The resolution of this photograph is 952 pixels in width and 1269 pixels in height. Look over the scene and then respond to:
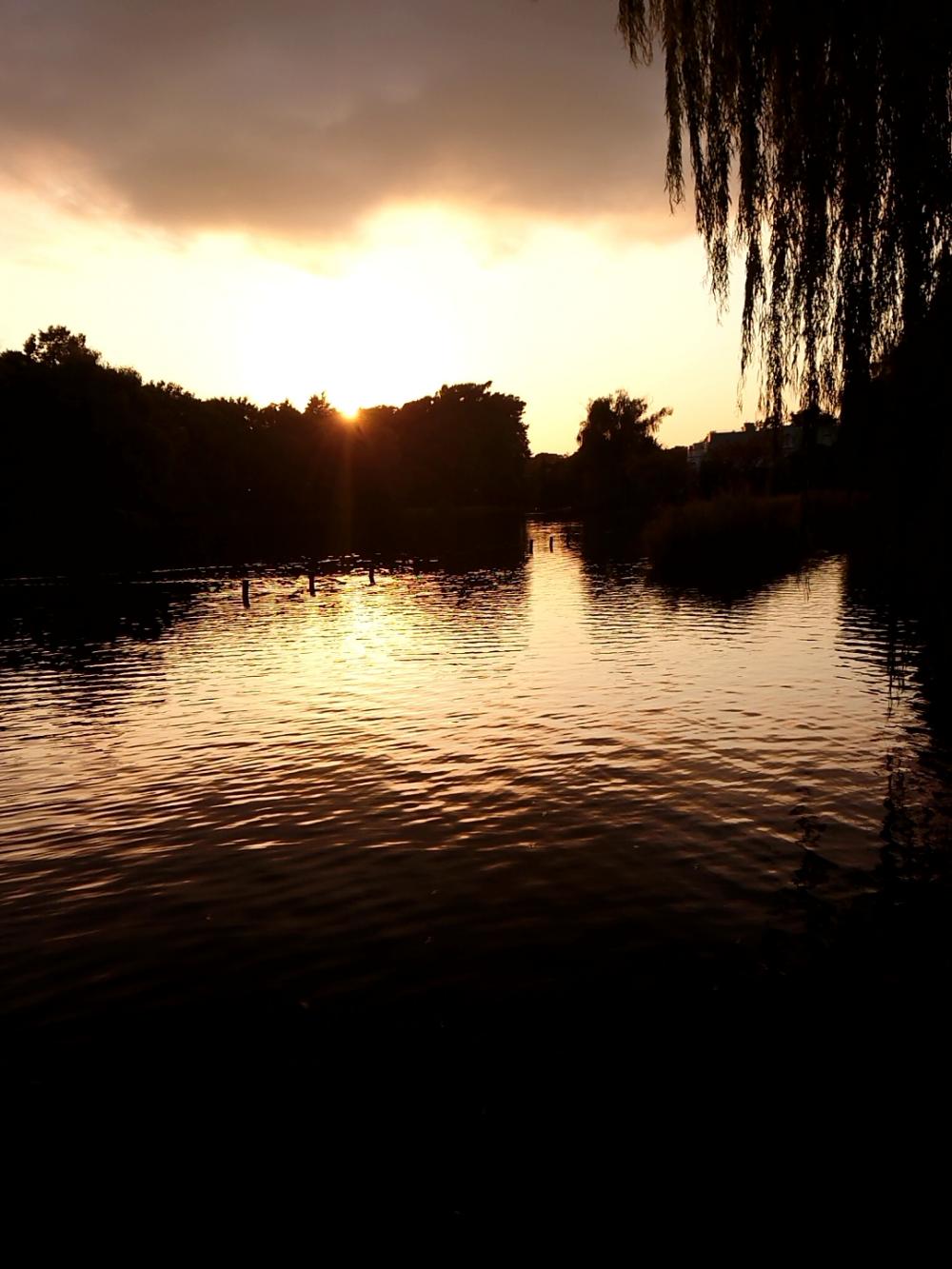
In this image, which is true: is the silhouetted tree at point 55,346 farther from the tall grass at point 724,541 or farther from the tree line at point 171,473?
the tall grass at point 724,541

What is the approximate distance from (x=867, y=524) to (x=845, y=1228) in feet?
15.8

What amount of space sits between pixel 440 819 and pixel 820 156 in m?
10.3

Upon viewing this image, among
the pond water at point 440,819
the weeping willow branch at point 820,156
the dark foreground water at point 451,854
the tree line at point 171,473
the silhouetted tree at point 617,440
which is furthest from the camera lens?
the silhouetted tree at point 617,440

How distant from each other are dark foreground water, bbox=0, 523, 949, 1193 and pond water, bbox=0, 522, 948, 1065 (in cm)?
6

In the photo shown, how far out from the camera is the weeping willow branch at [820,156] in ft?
17.7

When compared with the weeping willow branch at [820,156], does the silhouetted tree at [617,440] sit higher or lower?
higher

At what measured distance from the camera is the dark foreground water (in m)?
7.93

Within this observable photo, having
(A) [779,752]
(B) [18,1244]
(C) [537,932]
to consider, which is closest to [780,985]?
(C) [537,932]

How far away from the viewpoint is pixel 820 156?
19.4ft

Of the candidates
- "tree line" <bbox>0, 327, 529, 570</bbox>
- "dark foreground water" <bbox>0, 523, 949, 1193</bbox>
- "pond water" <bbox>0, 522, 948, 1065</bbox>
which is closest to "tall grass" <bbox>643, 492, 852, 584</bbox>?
"pond water" <bbox>0, 522, 948, 1065</bbox>

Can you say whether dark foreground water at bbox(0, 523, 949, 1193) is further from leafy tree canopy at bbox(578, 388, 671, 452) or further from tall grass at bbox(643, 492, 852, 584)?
leafy tree canopy at bbox(578, 388, 671, 452)

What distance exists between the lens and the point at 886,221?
18.7 ft

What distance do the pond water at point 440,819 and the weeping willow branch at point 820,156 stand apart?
8.21 ft

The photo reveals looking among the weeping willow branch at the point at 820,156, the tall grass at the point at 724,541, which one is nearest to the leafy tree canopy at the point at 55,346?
the tall grass at the point at 724,541
